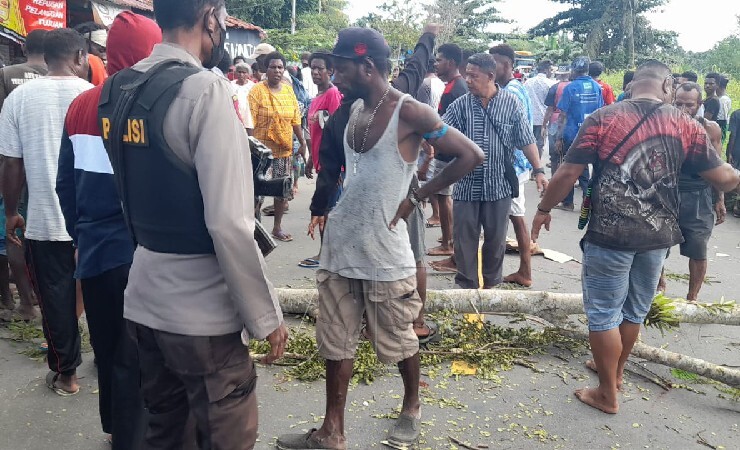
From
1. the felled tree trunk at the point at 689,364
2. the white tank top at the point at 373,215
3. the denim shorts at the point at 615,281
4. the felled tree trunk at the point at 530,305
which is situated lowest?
the felled tree trunk at the point at 689,364

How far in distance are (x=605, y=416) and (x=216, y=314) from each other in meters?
2.65

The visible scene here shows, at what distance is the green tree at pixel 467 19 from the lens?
4066 cm

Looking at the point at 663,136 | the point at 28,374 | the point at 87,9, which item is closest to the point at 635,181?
the point at 663,136

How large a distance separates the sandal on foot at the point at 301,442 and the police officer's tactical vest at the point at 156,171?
1.57 m

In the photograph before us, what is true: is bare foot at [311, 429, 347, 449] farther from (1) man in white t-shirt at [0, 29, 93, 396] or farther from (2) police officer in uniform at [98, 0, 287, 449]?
(1) man in white t-shirt at [0, 29, 93, 396]

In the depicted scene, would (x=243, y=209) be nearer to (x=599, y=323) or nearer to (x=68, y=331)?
(x=68, y=331)

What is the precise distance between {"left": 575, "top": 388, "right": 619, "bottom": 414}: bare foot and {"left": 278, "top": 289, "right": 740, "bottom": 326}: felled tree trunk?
85 centimetres

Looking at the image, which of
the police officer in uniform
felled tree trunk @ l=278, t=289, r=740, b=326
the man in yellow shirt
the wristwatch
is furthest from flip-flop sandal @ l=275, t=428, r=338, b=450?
the man in yellow shirt

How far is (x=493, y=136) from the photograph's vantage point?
5137 mm

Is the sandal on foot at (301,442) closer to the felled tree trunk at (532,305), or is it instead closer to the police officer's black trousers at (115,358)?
the police officer's black trousers at (115,358)

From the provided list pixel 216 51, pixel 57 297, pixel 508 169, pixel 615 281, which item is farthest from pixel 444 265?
pixel 216 51

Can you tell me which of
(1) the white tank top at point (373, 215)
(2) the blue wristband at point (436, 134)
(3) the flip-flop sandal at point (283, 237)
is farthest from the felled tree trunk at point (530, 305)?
(3) the flip-flop sandal at point (283, 237)

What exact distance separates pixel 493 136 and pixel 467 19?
1666 inches

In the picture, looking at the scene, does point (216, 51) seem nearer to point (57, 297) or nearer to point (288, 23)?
point (57, 297)
